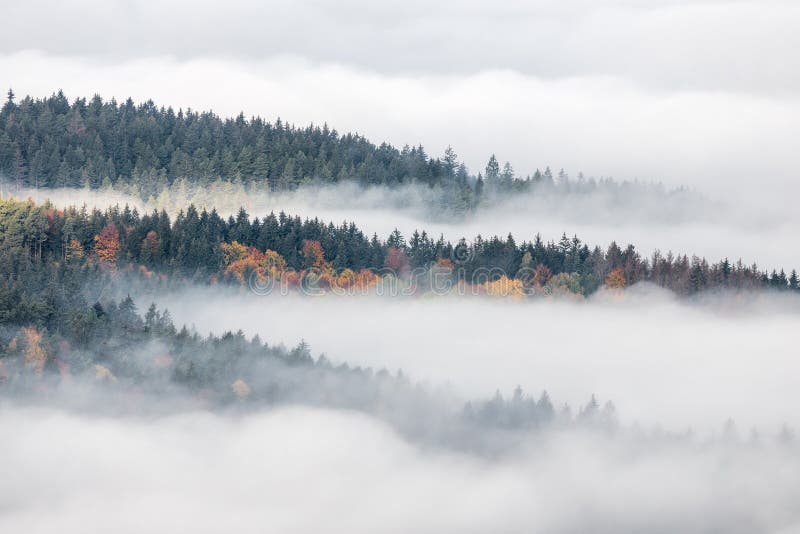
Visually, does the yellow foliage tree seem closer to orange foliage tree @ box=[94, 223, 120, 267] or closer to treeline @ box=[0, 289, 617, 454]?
treeline @ box=[0, 289, 617, 454]

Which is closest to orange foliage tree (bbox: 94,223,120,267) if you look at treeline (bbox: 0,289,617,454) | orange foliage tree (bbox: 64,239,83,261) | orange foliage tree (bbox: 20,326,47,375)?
orange foliage tree (bbox: 64,239,83,261)

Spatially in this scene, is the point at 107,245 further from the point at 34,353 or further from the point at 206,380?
the point at 34,353

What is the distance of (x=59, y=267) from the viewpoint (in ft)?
579

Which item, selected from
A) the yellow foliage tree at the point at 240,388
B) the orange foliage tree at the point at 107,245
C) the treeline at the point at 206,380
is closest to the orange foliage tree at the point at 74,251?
the orange foliage tree at the point at 107,245

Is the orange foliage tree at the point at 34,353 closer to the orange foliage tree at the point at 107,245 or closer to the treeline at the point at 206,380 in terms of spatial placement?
the treeline at the point at 206,380

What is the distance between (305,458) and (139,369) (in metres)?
24.8

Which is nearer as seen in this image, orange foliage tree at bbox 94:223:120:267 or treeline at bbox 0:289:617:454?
treeline at bbox 0:289:617:454

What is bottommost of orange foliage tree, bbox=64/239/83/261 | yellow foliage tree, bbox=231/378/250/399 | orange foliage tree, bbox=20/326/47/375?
→ yellow foliage tree, bbox=231/378/250/399

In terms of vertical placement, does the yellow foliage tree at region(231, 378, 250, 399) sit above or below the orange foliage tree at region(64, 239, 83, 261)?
below

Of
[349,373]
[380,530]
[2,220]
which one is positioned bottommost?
[380,530]

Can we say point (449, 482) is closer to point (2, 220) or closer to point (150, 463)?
point (150, 463)

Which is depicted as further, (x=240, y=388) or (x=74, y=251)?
(x=74, y=251)

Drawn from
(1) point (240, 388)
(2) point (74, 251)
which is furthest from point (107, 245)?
(1) point (240, 388)

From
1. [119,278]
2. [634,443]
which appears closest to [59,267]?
[119,278]
